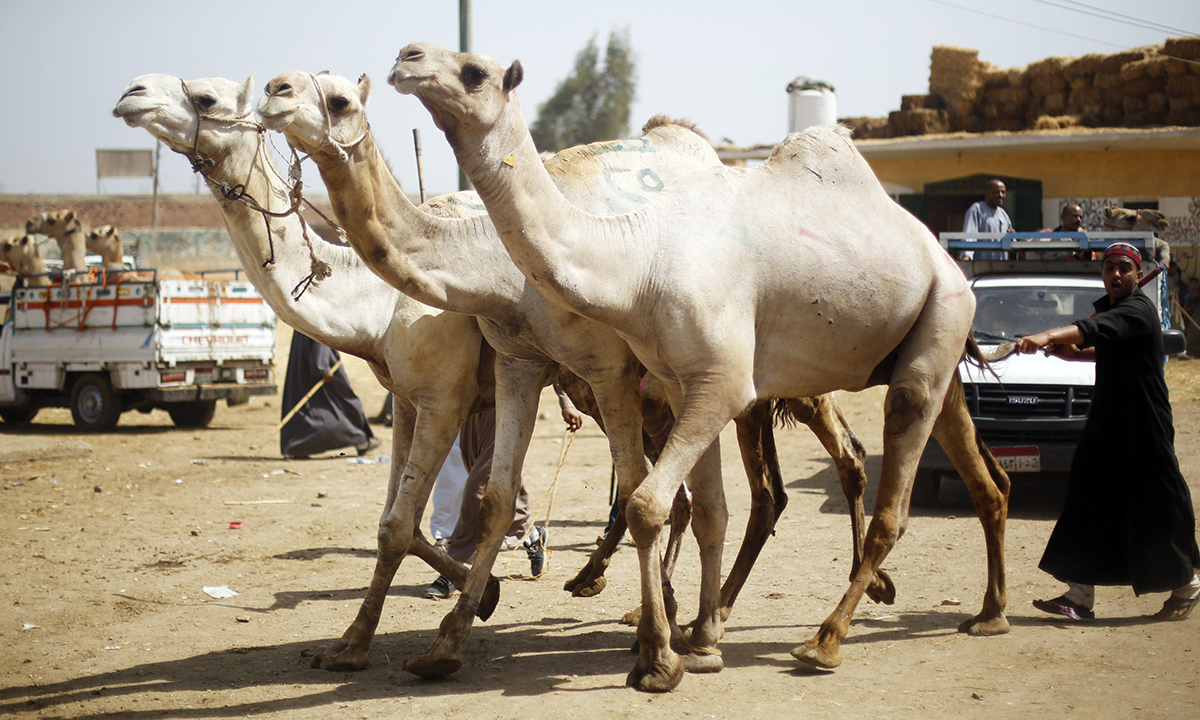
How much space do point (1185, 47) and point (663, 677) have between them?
18.3 meters

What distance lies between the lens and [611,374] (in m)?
5.11

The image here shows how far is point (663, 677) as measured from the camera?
185 inches

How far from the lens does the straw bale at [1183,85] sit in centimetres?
1822

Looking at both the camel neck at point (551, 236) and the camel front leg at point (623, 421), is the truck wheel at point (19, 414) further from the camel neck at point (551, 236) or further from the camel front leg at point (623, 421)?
the camel neck at point (551, 236)

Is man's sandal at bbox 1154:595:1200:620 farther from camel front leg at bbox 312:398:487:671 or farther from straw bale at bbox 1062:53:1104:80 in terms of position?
straw bale at bbox 1062:53:1104:80

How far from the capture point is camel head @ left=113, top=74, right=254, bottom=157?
4926 mm

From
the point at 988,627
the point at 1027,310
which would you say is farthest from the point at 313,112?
the point at 1027,310

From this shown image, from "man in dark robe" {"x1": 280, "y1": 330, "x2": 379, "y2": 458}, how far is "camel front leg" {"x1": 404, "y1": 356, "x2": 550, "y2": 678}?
A: 25.4ft

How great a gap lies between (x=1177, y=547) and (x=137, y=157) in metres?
44.5

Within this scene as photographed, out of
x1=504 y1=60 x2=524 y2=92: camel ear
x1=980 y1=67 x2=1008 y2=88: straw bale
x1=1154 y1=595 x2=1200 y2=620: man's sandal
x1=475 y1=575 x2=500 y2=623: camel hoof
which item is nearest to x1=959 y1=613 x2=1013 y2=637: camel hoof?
x1=1154 y1=595 x2=1200 y2=620: man's sandal

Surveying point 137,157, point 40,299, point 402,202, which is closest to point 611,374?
point 402,202

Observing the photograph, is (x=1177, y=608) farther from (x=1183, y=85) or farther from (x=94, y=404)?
(x=1183, y=85)

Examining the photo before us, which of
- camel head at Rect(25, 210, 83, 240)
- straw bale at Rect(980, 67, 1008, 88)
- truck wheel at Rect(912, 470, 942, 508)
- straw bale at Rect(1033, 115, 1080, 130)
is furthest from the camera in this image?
straw bale at Rect(980, 67, 1008, 88)

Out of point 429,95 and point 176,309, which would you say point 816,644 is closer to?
point 429,95
